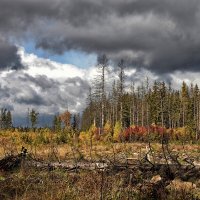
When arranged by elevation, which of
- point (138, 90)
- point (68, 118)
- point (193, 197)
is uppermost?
point (138, 90)

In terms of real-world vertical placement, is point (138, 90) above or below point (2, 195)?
above

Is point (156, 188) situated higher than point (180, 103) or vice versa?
point (180, 103)

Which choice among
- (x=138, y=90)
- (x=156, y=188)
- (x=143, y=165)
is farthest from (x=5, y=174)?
(x=138, y=90)

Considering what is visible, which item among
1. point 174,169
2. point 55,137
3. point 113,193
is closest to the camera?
point 113,193

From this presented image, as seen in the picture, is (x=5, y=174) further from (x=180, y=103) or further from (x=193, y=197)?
(x=180, y=103)

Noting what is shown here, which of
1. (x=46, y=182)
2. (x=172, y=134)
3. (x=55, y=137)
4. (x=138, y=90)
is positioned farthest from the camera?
(x=138, y=90)

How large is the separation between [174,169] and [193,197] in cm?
190

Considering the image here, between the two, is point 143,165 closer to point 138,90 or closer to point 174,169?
point 174,169

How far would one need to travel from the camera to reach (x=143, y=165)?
38.5 ft

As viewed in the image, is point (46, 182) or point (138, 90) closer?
point (46, 182)

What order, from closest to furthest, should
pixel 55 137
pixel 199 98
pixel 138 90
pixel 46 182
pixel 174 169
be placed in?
pixel 46 182
pixel 174 169
pixel 55 137
pixel 199 98
pixel 138 90

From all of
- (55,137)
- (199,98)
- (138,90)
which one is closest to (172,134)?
(55,137)

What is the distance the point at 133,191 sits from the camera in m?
9.84

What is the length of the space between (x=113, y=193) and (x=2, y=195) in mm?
2437
